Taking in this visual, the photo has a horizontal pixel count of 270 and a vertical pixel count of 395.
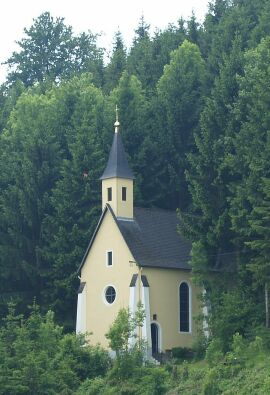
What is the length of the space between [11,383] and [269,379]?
50.4 feet

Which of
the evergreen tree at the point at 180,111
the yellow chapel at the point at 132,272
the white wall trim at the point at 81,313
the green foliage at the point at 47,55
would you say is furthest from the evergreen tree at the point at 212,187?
the green foliage at the point at 47,55

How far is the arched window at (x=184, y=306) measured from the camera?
254 feet

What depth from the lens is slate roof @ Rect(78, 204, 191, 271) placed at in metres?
76.6

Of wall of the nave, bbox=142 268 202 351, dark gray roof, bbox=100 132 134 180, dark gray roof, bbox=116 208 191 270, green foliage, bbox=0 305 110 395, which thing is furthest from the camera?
dark gray roof, bbox=100 132 134 180

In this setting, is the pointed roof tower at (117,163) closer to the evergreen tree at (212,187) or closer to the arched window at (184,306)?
the evergreen tree at (212,187)

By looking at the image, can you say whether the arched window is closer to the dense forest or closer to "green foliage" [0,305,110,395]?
the dense forest

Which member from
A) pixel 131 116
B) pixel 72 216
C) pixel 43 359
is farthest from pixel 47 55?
pixel 43 359

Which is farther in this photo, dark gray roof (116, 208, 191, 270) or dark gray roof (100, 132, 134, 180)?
dark gray roof (100, 132, 134, 180)

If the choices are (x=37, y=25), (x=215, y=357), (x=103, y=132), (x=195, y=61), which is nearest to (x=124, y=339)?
(x=215, y=357)

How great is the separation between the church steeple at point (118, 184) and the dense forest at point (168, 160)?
3578 mm

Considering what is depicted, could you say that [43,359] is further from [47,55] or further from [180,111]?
[47,55]

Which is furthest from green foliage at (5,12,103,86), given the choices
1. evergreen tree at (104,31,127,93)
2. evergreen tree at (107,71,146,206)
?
evergreen tree at (107,71,146,206)

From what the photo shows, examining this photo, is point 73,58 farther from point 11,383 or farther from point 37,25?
point 11,383

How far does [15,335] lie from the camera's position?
245ft
